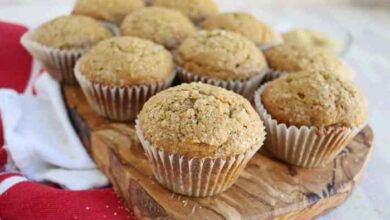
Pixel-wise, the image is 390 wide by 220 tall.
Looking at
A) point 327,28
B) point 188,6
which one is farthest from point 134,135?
point 327,28

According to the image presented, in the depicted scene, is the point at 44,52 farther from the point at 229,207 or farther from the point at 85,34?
the point at 229,207

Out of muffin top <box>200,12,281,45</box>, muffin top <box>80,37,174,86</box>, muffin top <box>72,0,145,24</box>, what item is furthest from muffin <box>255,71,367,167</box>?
muffin top <box>72,0,145,24</box>

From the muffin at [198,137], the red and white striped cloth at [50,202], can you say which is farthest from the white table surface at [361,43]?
the red and white striped cloth at [50,202]

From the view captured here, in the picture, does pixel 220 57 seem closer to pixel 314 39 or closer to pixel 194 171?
pixel 194 171

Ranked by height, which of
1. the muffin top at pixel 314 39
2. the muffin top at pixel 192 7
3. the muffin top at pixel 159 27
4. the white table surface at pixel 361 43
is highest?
the muffin top at pixel 159 27

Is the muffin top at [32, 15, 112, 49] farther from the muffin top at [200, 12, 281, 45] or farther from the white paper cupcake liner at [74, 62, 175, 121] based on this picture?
the muffin top at [200, 12, 281, 45]

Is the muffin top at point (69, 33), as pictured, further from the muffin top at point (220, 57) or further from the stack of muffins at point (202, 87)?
A: the muffin top at point (220, 57)

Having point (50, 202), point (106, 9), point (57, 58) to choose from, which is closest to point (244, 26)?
point (106, 9)
